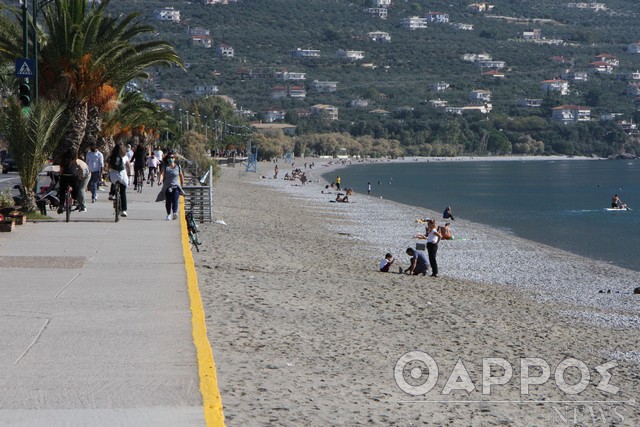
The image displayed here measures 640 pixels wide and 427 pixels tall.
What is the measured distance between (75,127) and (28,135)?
4091 mm

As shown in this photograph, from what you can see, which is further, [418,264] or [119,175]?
[418,264]

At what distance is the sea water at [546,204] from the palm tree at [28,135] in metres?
18.2

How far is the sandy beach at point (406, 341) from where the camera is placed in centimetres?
921

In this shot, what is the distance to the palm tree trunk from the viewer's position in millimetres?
22812

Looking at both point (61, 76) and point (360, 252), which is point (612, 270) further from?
point (61, 76)

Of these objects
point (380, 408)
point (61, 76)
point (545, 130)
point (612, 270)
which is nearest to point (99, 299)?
point (380, 408)

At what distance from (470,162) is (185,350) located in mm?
159852

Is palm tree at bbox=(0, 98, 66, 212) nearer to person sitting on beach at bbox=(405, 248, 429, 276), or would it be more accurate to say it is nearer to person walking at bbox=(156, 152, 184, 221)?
person walking at bbox=(156, 152, 184, 221)

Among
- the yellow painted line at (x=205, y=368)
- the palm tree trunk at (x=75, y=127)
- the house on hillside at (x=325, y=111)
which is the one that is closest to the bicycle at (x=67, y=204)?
the palm tree trunk at (x=75, y=127)

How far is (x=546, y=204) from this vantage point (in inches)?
2564

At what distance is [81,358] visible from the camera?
8.17m

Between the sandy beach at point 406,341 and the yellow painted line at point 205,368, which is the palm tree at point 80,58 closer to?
the sandy beach at point 406,341

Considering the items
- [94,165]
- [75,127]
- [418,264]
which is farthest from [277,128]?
[418,264]

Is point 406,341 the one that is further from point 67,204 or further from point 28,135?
point 28,135
